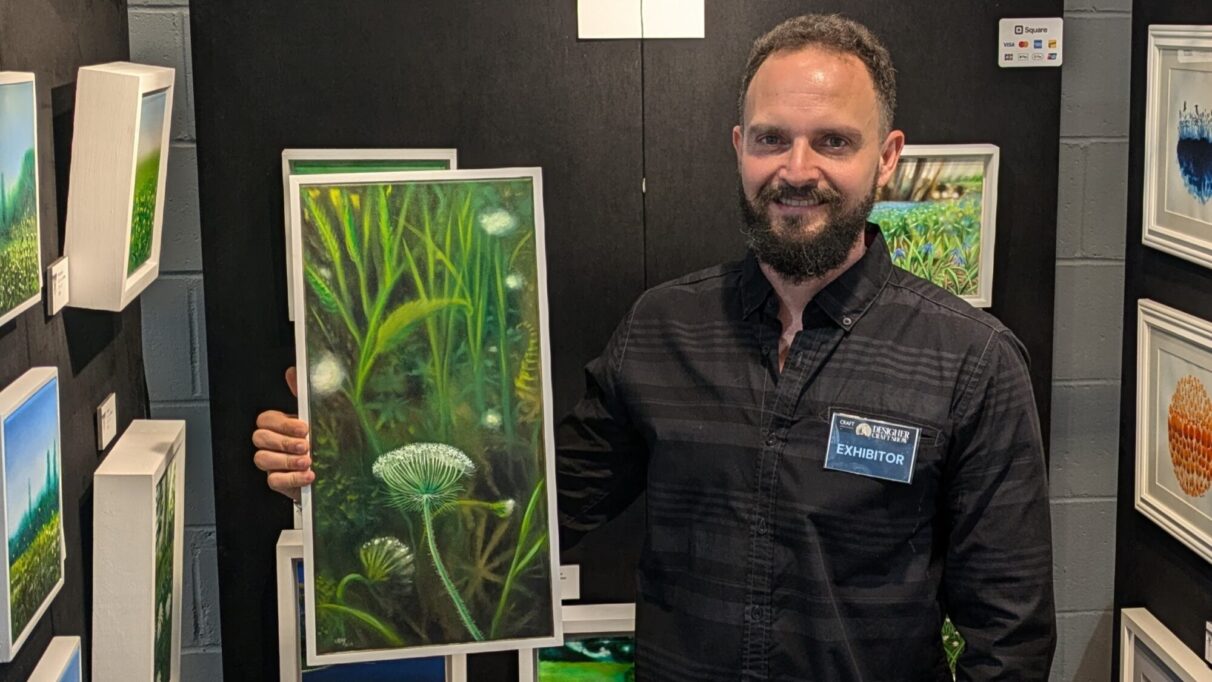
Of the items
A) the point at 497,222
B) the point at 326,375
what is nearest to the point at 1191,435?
the point at 497,222

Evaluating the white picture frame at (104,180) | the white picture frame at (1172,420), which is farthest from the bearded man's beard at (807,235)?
the white picture frame at (104,180)

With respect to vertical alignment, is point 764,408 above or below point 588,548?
above

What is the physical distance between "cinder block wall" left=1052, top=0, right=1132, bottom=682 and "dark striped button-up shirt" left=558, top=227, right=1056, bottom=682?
2.79ft

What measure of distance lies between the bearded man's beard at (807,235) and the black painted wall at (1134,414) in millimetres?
770

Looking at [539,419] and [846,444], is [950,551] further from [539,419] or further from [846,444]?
[539,419]

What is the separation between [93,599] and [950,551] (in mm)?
1204

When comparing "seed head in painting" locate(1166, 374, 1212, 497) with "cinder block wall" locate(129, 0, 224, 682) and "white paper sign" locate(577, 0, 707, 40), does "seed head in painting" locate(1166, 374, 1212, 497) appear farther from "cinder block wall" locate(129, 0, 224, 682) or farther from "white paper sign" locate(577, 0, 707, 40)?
"cinder block wall" locate(129, 0, 224, 682)

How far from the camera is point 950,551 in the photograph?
1.97m

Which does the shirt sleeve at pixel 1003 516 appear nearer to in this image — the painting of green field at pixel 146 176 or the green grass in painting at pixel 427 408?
the green grass in painting at pixel 427 408

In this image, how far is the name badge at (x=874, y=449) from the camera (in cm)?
192

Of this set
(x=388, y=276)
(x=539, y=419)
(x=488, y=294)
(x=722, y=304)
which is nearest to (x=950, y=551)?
(x=722, y=304)

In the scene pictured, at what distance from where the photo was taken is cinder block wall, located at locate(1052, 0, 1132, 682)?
8.85ft

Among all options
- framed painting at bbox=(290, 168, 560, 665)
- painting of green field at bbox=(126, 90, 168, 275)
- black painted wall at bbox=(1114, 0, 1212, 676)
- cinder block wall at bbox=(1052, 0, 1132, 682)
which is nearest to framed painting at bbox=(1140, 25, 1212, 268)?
black painted wall at bbox=(1114, 0, 1212, 676)

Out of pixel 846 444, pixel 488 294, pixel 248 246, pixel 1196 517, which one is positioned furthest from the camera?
pixel 248 246
